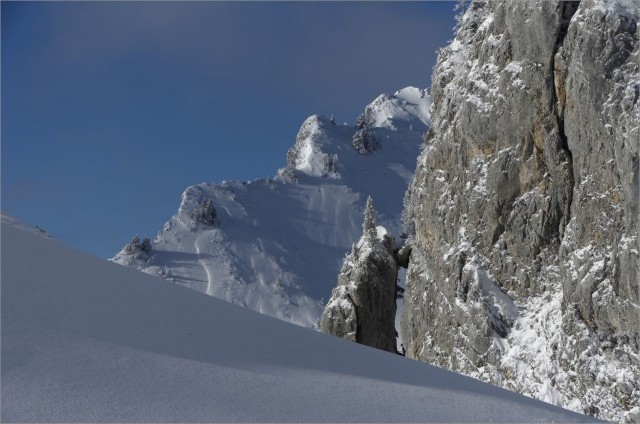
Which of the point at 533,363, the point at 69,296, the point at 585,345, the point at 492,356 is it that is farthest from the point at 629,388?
the point at 69,296

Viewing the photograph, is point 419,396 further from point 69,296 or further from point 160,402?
point 69,296

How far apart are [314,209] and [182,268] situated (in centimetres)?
2933

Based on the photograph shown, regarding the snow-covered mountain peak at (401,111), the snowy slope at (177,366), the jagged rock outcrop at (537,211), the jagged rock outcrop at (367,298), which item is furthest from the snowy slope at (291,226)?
the snowy slope at (177,366)

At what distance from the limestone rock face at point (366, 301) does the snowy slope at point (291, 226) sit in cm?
4143

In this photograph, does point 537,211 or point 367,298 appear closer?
point 537,211

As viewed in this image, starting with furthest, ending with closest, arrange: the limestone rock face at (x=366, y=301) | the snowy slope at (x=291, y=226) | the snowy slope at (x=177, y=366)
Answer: the snowy slope at (x=291, y=226)
the limestone rock face at (x=366, y=301)
the snowy slope at (x=177, y=366)

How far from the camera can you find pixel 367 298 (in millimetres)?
43656

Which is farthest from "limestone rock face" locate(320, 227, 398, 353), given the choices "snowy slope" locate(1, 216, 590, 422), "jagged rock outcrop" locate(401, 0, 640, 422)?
"snowy slope" locate(1, 216, 590, 422)

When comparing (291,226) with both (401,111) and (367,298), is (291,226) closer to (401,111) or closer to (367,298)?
(401,111)

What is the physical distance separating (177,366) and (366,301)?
35.3m

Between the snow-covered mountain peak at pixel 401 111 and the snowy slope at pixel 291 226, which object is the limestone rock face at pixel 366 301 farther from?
the snow-covered mountain peak at pixel 401 111

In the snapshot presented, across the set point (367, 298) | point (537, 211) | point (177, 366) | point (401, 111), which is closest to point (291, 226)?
point (401, 111)

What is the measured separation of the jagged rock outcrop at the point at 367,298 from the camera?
43.0 meters

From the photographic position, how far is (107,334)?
31.4 feet
